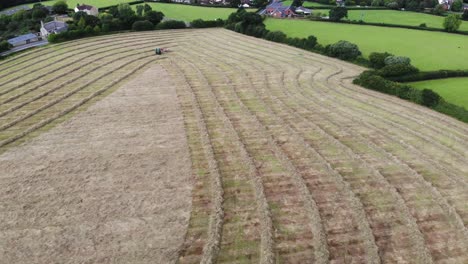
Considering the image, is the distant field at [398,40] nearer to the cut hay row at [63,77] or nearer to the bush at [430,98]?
the bush at [430,98]

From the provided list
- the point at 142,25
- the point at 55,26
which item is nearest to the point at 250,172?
the point at 142,25

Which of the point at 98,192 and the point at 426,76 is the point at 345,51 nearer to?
the point at 426,76

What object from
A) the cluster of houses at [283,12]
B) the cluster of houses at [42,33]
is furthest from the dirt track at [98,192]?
the cluster of houses at [283,12]

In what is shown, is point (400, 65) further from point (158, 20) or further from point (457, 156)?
point (158, 20)

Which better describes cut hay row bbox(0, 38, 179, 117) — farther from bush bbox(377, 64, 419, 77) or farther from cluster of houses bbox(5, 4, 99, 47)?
bush bbox(377, 64, 419, 77)

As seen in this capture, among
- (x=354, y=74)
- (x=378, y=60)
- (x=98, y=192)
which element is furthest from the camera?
(x=378, y=60)

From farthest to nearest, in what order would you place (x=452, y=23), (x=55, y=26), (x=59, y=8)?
(x=59, y=8), (x=55, y=26), (x=452, y=23)
